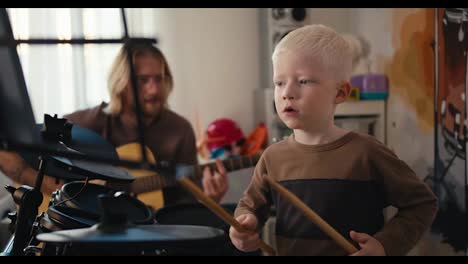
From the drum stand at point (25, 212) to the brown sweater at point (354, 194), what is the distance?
40cm

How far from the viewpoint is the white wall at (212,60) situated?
111 inches

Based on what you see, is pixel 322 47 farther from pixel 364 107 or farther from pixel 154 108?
pixel 364 107

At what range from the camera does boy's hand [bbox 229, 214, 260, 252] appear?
0.86 metres

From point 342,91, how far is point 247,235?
0.29 metres

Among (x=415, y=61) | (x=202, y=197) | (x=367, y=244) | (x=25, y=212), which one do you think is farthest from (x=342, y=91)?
(x=415, y=61)

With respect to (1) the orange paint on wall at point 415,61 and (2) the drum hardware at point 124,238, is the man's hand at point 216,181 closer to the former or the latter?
(2) the drum hardware at point 124,238

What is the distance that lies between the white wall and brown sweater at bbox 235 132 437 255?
193 cm

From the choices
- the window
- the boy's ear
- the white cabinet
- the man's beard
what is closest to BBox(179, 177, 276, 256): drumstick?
the boy's ear

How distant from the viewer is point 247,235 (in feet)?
2.83

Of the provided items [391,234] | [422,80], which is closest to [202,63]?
[422,80]

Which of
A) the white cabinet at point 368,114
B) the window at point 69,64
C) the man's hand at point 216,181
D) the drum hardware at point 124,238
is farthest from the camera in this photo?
the white cabinet at point 368,114

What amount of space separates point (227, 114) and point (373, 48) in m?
0.83

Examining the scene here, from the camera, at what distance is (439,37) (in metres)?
2.08

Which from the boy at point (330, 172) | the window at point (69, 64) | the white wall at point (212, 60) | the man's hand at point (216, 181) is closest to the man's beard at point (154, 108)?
the window at point (69, 64)
